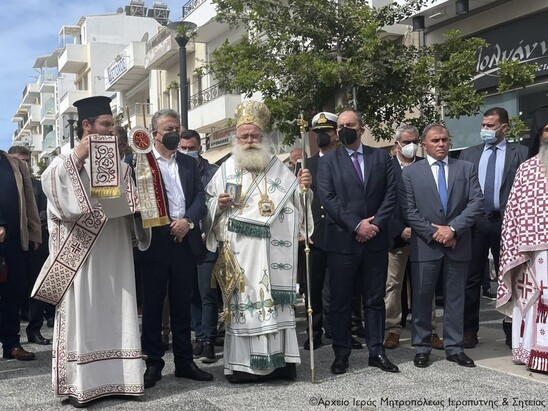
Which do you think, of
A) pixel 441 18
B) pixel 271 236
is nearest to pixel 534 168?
pixel 271 236

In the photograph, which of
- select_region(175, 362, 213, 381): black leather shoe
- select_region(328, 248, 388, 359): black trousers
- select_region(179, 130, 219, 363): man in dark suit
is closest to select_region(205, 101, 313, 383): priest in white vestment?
select_region(175, 362, 213, 381): black leather shoe

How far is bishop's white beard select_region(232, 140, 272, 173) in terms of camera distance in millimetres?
5551

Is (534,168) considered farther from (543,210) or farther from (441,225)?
(441,225)

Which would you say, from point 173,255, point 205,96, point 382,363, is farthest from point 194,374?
point 205,96

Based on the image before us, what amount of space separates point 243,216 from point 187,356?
4.01ft

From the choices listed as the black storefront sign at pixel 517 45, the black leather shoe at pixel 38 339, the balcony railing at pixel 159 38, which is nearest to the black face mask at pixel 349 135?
the black leather shoe at pixel 38 339

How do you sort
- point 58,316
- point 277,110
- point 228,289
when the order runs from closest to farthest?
point 58,316
point 228,289
point 277,110

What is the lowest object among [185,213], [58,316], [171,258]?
[58,316]

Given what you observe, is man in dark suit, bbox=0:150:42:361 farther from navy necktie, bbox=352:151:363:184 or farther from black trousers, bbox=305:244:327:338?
navy necktie, bbox=352:151:363:184

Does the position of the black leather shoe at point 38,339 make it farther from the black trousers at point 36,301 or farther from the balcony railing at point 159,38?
the balcony railing at point 159,38

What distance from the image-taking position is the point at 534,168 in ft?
19.0

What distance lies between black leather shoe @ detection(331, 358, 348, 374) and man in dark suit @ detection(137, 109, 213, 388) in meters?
1.04

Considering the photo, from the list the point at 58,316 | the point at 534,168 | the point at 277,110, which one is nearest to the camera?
the point at 58,316

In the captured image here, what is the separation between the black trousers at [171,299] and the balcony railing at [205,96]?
1771cm
